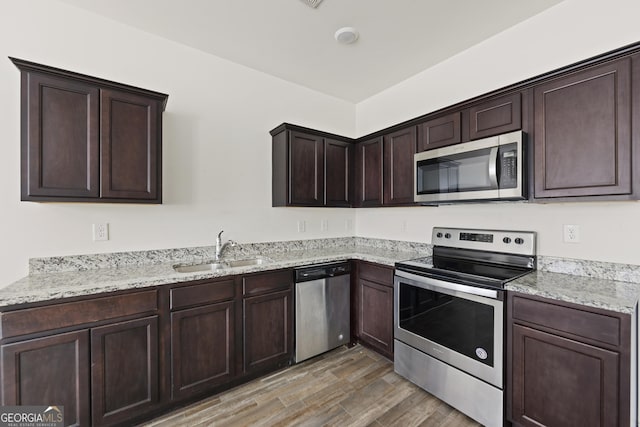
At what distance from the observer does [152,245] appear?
2275 millimetres

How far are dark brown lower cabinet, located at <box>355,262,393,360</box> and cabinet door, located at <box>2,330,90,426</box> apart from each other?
6.98ft

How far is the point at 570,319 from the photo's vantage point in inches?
56.0

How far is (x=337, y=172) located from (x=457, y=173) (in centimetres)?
132

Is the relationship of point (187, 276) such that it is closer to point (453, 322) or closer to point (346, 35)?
point (453, 322)

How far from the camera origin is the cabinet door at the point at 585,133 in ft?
4.89

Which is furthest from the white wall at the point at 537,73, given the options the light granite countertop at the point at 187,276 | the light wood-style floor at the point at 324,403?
the light wood-style floor at the point at 324,403

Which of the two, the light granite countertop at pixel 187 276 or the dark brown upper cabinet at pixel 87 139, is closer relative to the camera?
the light granite countertop at pixel 187 276

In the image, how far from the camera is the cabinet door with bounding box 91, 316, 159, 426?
5.28ft

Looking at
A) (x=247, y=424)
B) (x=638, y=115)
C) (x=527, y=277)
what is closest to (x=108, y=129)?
(x=247, y=424)

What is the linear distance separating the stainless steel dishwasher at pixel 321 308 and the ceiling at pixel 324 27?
2.04m

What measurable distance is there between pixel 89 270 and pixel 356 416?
2.21 m

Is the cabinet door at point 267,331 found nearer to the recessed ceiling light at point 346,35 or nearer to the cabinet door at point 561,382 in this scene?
the cabinet door at point 561,382

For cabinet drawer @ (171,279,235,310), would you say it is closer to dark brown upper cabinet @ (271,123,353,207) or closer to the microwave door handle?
dark brown upper cabinet @ (271,123,353,207)

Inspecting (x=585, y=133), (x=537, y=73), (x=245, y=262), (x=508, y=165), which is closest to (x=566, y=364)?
(x=508, y=165)
